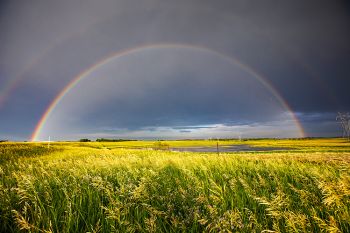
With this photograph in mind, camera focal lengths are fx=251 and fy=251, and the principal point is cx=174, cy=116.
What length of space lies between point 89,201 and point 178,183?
1845 millimetres

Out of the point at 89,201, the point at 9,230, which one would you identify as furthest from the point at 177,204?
the point at 9,230

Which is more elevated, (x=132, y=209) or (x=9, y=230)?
(x=132, y=209)

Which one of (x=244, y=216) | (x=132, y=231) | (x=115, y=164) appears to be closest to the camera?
(x=132, y=231)

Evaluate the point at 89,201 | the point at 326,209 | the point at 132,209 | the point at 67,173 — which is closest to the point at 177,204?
the point at 132,209

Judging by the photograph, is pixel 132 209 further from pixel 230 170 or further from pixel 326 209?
pixel 230 170

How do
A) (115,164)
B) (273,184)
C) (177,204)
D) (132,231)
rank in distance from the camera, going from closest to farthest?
(132,231) → (177,204) → (273,184) → (115,164)

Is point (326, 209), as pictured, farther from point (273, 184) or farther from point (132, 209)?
point (132, 209)

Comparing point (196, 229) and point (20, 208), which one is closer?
point (196, 229)

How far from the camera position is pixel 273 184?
564 cm

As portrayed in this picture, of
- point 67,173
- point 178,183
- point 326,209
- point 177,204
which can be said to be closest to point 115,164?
point 67,173

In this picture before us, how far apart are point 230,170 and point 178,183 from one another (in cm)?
234

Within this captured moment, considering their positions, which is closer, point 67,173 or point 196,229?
point 196,229

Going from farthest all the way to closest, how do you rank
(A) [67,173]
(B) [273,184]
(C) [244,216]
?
1. (A) [67,173]
2. (B) [273,184]
3. (C) [244,216]

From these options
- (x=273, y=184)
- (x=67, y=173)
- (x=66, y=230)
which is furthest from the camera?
(x=67, y=173)
